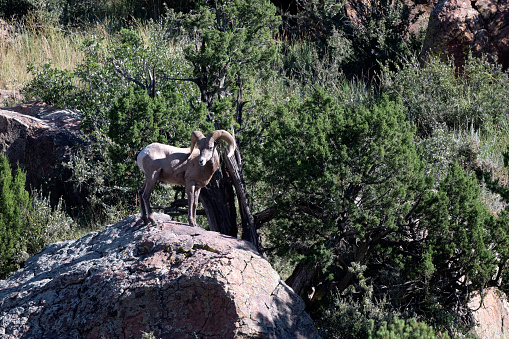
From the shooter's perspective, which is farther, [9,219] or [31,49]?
[31,49]

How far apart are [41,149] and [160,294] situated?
6.94 meters

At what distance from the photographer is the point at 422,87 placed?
13086 millimetres

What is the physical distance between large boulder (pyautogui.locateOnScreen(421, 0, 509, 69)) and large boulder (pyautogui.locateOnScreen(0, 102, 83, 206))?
9.37 metres

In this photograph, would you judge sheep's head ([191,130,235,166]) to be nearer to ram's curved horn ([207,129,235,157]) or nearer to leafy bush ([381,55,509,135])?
ram's curved horn ([207,129,235,157])

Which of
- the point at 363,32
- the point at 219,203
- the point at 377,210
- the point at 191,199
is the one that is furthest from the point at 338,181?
the point at 363,32

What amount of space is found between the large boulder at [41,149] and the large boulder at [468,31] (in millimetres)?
9365

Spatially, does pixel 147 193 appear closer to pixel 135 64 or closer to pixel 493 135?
pixel 135 64

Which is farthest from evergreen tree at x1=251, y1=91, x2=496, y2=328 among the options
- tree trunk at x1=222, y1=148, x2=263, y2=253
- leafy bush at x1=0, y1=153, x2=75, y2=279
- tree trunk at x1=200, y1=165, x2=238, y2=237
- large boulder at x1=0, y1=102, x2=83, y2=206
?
large boulder at x1=0, y1=102, x2=83, y2=206

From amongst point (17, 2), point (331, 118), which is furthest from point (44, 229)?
point (17, 2)

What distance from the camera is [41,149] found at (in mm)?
11383

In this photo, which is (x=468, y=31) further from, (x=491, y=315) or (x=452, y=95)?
(x=491, y=315)

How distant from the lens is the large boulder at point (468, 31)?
47.2 ft

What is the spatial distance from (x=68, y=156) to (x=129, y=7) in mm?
9399

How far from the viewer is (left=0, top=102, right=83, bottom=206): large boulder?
11305mm
